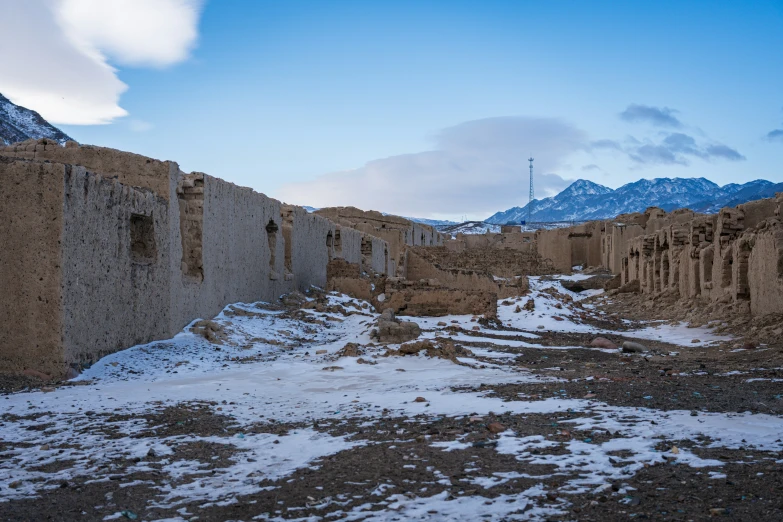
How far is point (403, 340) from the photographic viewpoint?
10508mm

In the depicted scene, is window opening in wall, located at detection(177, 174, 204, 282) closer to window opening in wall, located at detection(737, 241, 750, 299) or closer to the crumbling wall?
the crumbling wall

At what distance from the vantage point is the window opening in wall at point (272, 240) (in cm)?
1566

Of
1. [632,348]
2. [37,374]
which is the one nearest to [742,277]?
[632,348]

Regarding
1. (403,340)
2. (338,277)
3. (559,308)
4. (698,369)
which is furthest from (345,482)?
(338,277)

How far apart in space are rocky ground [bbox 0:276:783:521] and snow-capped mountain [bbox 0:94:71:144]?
76.8 ft

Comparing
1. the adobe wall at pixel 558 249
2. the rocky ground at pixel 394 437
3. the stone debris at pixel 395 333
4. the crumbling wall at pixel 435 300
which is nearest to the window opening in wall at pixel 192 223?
the rocky ground at pixel 394 437

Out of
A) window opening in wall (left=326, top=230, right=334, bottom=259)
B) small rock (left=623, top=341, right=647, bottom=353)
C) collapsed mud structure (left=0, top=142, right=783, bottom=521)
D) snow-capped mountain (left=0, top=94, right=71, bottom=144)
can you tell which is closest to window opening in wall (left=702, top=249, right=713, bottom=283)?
collapsed mud structure (left=0, top=142, right=783, bottom=521)

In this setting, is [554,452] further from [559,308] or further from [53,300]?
[559,308]

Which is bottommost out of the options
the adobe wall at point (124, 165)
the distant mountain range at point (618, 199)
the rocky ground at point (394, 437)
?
the rocky ground at point (394, 437)

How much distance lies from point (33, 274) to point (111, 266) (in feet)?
3.84

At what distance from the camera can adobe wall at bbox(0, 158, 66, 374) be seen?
7215 millimetres

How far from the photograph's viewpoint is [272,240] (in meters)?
15.9

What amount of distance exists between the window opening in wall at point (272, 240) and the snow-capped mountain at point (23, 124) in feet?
55.1

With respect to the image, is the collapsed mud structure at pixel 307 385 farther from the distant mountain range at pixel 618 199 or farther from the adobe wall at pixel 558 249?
the distant mountain range at pixel 618 199
